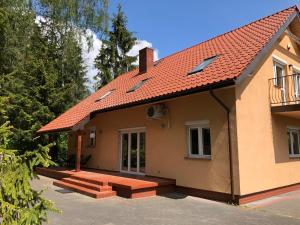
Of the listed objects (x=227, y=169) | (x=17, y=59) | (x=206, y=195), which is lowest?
(x=206, y=195)

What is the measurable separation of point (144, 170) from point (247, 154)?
4880 mm

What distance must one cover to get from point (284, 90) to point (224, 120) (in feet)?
14.3

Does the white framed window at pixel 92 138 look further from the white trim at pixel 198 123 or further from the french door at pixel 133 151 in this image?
the white trim at pixel 198 123

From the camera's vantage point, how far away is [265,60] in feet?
35.2

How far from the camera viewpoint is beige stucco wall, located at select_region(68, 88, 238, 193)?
8984 millimetres

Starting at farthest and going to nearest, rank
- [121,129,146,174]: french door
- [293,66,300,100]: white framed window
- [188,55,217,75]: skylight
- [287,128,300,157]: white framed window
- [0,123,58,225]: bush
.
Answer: [121,129,146,174]: french door, [293,66,300,100]: white framed window, [287,128,300,157]: white framed window, [188,55,217,75]: skylight, [0,123,58,225]: bush

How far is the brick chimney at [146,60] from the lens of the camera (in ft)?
56.8

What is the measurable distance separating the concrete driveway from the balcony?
126 inches

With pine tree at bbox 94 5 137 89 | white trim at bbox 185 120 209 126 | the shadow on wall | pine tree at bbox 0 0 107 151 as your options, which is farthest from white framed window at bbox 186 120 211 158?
pine tree at bbox 94 5 137 89

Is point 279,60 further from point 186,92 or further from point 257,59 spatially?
point 186,92

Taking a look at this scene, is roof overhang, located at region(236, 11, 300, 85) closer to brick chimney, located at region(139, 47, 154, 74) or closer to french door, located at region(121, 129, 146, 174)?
french door, located at region(121, 129, 146, 174)

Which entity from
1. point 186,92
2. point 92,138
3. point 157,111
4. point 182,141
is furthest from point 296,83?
point 92,138

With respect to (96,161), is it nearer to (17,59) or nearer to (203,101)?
(203,101)

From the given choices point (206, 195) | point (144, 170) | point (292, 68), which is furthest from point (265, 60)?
point (144, 170)
